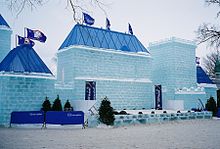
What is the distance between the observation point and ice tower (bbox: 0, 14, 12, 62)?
2122 cm

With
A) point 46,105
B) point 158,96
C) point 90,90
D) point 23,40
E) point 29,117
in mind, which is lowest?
point 29,117

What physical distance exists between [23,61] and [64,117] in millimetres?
6371

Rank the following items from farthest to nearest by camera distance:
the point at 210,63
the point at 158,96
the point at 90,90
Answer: the point at 210,63
the point at 158,96
the point at 90,90

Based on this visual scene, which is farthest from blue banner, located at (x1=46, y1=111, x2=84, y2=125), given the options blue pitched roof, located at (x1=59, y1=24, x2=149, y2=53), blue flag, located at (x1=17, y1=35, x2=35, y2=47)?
blue pitched roof, located at (x1=59, y1=24, x2=149, y2=53)

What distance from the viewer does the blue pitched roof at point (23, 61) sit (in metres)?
17.4

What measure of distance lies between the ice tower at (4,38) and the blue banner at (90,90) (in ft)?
27.3

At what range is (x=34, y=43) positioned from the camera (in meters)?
20.5

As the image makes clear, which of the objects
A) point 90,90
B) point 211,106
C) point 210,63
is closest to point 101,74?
point 90,90

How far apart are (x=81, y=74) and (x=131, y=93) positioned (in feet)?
20.5

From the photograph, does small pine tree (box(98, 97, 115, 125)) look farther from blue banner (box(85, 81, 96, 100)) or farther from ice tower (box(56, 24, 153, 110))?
blue banner (box(85, 81, 96, 100))

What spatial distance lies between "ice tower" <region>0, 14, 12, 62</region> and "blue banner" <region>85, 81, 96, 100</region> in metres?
8.31

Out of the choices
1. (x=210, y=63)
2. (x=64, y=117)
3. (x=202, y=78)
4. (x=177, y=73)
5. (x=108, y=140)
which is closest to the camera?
(x=108, y=140)

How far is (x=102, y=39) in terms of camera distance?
81.8 ft

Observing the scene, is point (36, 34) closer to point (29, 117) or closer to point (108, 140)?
point (29, 117)
